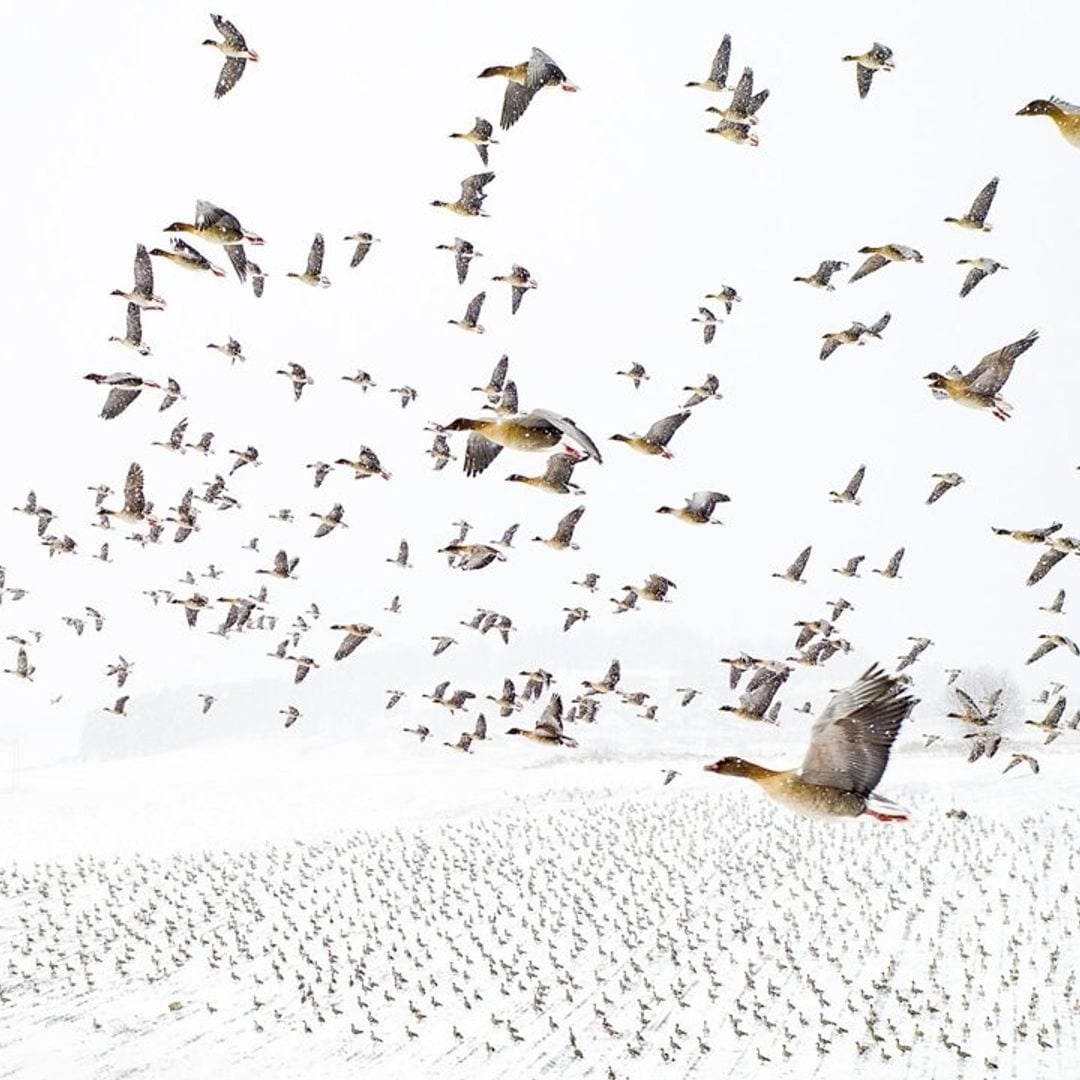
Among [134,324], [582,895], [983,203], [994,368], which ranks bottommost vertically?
[582,895]

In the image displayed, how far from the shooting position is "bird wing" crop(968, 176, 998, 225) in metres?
11.4

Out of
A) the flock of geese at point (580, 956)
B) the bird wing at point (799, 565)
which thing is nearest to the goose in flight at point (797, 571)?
the bird wing at point (799, 565)

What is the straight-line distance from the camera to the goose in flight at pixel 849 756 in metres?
5.80

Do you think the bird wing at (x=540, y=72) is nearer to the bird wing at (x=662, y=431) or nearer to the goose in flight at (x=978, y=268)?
the bird wing at (x=662, y=431)

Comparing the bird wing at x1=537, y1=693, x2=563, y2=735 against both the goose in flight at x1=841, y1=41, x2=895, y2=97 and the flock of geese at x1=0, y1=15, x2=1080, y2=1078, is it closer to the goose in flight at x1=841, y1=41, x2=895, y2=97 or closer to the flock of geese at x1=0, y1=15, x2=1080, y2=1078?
the flock of geese at x1=0, y1=15, x2=1080, y2=1078

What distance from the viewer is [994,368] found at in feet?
31.7

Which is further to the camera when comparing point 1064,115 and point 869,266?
point 869,266

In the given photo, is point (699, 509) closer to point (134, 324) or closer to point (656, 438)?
point (656, 438)

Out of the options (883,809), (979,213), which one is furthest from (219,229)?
(883,809)

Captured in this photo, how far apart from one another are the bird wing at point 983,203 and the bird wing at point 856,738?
7.29m

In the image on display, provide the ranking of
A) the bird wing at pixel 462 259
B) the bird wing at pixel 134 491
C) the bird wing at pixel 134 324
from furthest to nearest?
the bird wing at pixel 462 259
the bird wing at pixel 134 491
the bird wing at pixel 134 324

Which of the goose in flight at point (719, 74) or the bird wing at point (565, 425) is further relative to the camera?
the goose in flight at point (719, 74)

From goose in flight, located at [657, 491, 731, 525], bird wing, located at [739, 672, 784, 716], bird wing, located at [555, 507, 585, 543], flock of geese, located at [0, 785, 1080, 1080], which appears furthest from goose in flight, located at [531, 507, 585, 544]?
flock of geese, located at [0, 785, 1080, 1080]

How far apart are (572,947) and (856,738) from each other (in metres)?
13.3
